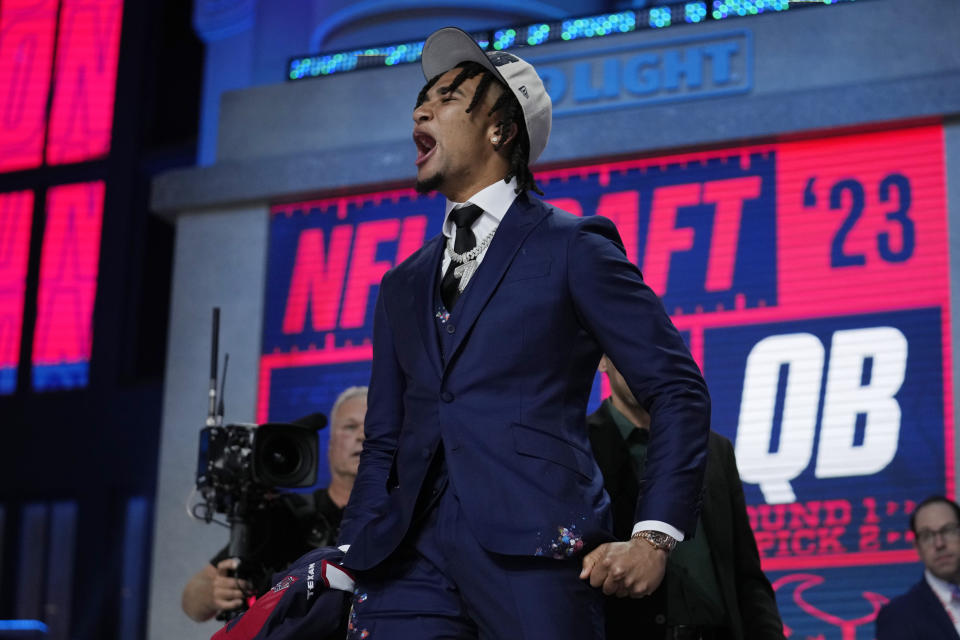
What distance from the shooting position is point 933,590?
15.9 ft

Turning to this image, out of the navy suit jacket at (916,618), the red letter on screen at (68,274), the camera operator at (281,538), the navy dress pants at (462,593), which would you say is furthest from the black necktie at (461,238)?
the red letter on screen at (68,274)

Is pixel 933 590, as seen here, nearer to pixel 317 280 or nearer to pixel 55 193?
pixel 317 280

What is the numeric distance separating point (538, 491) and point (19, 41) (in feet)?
29.6

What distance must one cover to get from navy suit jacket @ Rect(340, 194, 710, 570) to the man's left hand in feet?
0.13

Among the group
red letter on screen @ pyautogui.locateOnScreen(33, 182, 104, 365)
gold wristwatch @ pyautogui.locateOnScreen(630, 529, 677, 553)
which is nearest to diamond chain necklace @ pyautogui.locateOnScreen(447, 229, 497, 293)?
gold wristwatch @ pyautogui.locateOnScreen(630, 529, 677, 553)

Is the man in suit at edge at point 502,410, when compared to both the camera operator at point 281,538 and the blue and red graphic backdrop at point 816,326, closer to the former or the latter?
the camera operator at point 281,538

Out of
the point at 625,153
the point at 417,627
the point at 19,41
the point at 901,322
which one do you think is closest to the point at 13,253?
the point at 19,41

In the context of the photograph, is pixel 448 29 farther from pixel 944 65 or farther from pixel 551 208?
pixel 944 65

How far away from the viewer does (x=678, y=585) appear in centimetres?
290

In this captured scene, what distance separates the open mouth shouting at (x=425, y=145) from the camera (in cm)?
223

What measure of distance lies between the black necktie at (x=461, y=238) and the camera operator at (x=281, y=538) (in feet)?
5.60

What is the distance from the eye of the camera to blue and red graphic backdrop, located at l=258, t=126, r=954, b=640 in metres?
5.61

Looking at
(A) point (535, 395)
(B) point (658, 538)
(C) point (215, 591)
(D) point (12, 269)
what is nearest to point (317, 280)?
(C) point (215, 591)

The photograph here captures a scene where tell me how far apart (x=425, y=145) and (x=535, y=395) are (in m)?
0.55
